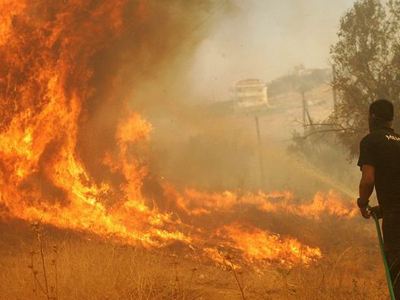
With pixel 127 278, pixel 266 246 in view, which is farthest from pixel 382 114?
pixel 266 246

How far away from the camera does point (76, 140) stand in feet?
48.0

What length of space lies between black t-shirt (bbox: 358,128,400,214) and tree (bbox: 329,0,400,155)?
41.2 feet

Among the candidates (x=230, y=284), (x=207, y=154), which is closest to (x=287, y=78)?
(x=207, y=154)

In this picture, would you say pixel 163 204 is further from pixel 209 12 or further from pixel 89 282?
pixel 89 282

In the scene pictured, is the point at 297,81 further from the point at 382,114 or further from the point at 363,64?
the point at 382,114

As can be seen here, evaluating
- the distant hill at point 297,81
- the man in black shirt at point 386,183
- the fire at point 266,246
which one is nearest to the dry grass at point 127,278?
the man in black shirt at point 386,183

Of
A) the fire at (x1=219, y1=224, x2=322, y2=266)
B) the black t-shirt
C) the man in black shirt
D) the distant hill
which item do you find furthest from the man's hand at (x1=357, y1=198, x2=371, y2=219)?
the distant hill

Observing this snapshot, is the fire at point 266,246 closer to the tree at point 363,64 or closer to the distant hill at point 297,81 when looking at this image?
the tree at point 363,64

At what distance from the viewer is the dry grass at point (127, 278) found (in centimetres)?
672

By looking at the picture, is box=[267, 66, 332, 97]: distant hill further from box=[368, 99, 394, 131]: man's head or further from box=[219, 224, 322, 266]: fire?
box=[368, 99, 394, 131]: man's head

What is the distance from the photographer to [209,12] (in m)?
18.7

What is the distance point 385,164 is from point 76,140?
11.4m

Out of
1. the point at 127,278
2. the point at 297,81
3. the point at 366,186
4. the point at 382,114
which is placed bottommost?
the point at 127,278

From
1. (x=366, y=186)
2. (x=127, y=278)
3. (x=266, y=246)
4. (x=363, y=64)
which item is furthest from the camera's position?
(x=363, y=64)
